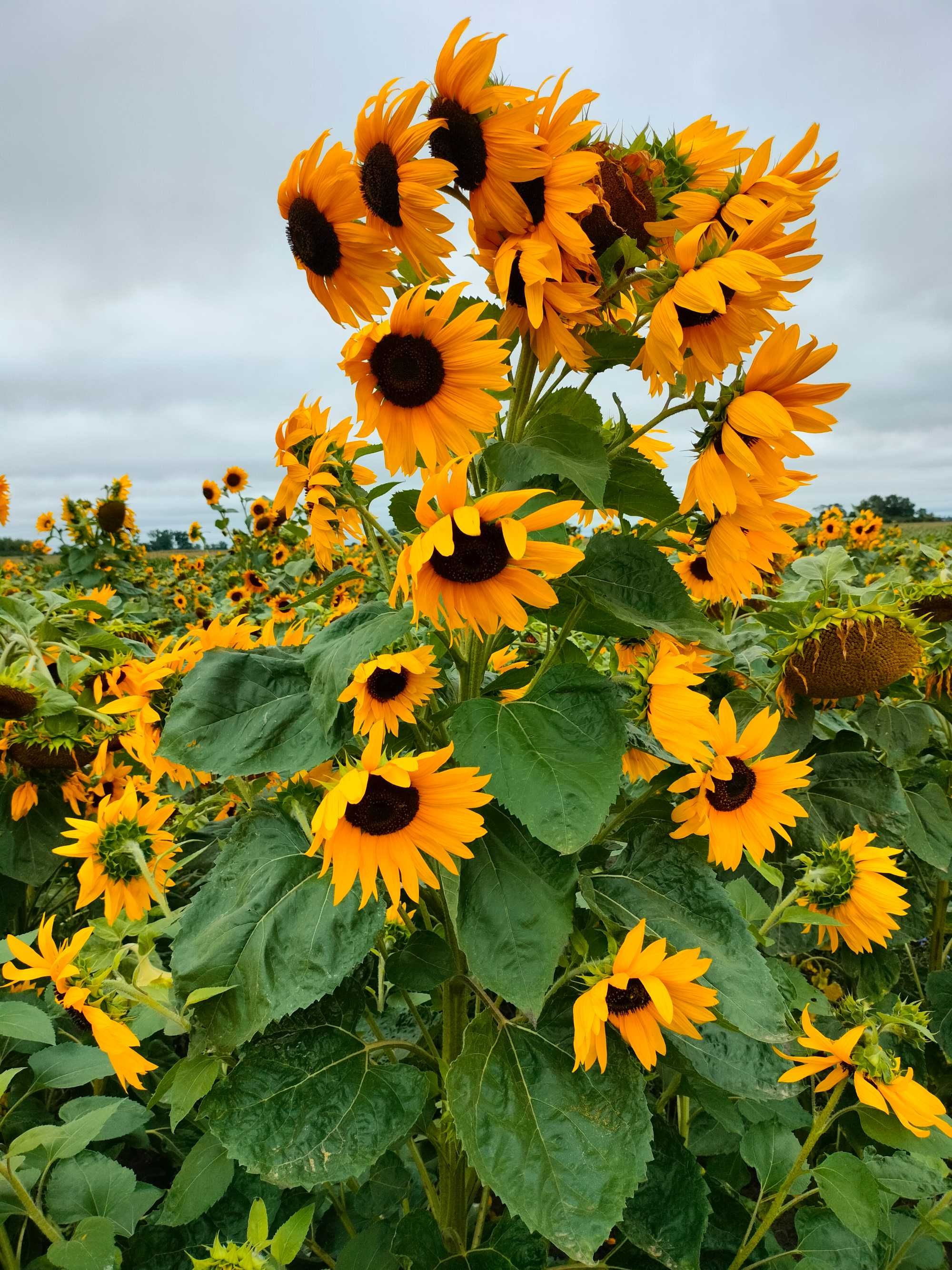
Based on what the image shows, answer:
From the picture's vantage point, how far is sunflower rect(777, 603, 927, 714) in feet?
5.64

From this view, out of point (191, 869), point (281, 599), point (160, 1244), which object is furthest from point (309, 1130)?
point (281, 599)

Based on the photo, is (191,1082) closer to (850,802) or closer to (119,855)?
(119,855)

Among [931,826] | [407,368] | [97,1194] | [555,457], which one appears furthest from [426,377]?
[931,826]

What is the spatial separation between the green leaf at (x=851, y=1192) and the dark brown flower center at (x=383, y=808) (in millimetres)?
972

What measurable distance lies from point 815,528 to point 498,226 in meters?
7.87

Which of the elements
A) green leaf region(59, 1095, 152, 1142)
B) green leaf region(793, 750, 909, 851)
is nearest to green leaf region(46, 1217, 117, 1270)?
green leaf region(59, 1095, 152, 1142)

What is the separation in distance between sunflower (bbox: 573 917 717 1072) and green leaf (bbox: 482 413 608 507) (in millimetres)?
541

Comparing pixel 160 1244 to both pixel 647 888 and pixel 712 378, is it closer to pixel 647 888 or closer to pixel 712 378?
pixel 647 888

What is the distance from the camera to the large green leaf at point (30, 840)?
6.91 feet

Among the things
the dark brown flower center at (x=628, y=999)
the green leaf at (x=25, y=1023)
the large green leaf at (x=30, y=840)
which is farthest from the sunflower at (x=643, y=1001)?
the large green leaf at (x=30, y=840)

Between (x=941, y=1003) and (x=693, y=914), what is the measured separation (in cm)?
136

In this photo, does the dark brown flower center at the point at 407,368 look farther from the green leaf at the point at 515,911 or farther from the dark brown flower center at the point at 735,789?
the dark brown flower center at the point at 735,789

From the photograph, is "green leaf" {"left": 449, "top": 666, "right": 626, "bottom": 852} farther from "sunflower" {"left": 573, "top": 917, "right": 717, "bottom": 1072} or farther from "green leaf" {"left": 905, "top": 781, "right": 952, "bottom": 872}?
"green leaf" {"left": 905, "top": 781, "right": 952, "bottom": 872}

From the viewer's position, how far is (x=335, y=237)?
42.2 inches
